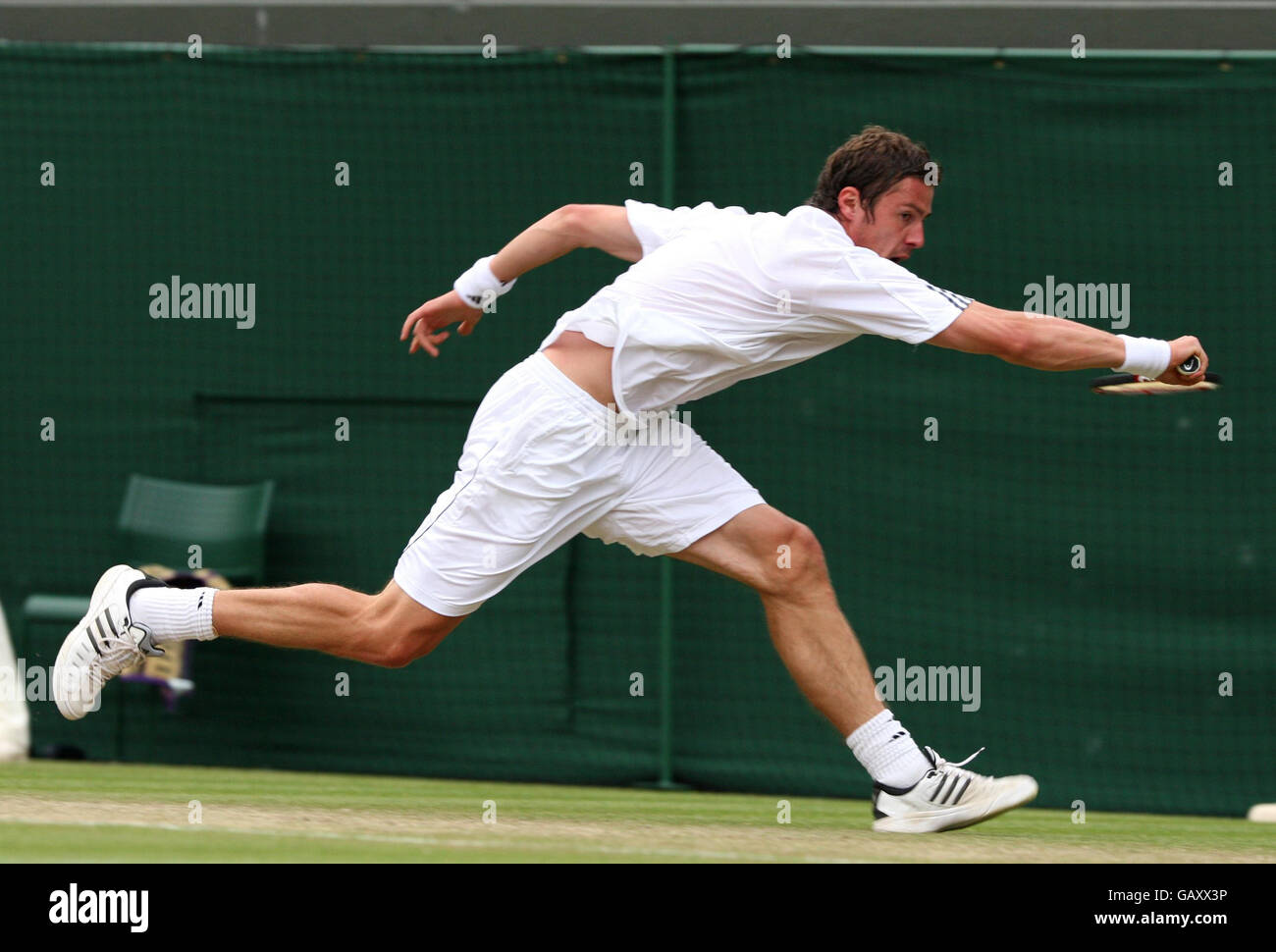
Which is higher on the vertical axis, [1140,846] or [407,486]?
[407,486]

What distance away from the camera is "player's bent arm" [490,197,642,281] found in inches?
241

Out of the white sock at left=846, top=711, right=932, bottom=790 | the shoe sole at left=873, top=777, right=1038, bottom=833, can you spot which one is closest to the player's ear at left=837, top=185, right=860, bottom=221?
the white sock at left=846, top=711, right=932, bottom=790

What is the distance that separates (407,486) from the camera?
28.2 feet

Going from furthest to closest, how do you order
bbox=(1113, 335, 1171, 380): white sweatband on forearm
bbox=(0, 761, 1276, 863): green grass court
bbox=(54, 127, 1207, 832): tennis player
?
1. bbox=(54, 127, 1207, 832): tennis player
2. bbox=(1113, 335, 1171, 380): white sweatband on forearm
3. bbox=(0, 761, 1276, 863): green grass court

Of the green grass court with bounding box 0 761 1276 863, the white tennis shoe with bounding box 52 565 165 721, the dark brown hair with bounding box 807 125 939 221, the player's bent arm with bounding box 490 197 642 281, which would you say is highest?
the dark brown hair with bounding box 807 125 939 221

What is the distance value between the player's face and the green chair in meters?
3.59

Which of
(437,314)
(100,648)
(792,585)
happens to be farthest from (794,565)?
(100,648)

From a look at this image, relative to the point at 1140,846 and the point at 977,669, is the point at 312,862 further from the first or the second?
the point at 977,669

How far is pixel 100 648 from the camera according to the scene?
6035 millimetres

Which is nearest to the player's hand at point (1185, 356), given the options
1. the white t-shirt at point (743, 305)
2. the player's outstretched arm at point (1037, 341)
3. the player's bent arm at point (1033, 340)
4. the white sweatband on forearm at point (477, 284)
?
the player's outstretched arm at point (1037, 341)

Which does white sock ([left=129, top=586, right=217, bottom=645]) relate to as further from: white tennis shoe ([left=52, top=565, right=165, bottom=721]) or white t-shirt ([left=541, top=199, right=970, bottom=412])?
white t-shirt ([left=541, top=199, right=970, bottom=412])

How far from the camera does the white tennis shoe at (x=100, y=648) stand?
601 centimetres

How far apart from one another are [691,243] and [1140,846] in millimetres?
2182
